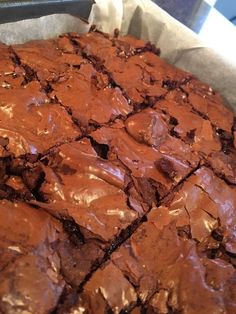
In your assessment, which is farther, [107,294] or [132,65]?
[132,65]

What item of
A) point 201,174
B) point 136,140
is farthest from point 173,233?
point 136,140

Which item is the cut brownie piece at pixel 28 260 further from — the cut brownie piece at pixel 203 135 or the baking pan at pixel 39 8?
the baking pan at pixel 39 8

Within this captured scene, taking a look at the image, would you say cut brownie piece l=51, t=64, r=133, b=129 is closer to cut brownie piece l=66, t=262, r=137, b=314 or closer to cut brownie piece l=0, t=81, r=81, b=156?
cut brownie piece l=0, t=81, r=81, b=156

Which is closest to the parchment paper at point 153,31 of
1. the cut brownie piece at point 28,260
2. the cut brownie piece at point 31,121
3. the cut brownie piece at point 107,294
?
the cut brownie piece at point 31,121

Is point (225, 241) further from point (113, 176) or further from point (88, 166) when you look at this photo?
point (88, 166)

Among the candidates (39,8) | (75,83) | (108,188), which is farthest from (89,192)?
(39,8)

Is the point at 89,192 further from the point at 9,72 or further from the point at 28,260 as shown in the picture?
the point at 9,72
